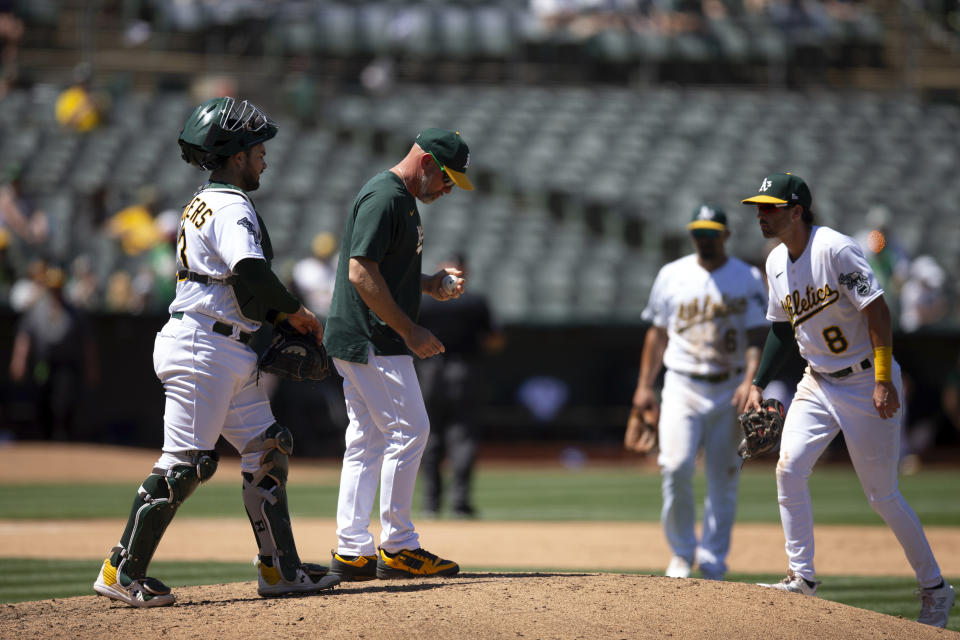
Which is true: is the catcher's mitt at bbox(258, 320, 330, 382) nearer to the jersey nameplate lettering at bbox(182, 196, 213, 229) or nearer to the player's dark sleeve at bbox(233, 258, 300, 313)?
the player's dark sleeve at bbox(233, 258, 300, 313)

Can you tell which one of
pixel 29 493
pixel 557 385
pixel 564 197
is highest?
pixel 564 197

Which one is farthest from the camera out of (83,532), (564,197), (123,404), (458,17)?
(458,17)

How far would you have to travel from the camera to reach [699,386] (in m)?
7.75

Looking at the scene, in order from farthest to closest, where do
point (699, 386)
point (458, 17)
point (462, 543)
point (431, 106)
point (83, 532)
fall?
point (458, 17)
point (431, 106)
point (83, 532)
point (462, 543)
point (699, 386)

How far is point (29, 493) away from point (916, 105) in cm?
1894

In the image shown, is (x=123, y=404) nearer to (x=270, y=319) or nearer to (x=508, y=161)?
(x=508, y=161)

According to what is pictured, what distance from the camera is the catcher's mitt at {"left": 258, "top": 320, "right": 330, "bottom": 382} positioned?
537 cm

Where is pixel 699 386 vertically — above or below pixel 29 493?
above

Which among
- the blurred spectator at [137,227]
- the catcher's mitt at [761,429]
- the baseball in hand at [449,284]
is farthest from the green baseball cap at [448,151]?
the blurred spectator at [137,227]

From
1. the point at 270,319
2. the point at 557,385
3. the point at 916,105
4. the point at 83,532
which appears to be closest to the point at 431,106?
the point at 557,385

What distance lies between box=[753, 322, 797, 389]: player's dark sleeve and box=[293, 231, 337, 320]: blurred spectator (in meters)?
9.72

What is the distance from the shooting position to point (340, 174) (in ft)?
70.0

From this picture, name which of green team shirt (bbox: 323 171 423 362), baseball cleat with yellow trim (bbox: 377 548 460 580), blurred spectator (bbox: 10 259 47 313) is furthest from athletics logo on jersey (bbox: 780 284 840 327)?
blurred spectator (bbox: 10 259 47 313)

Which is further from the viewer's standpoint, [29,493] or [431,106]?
[431,106]
